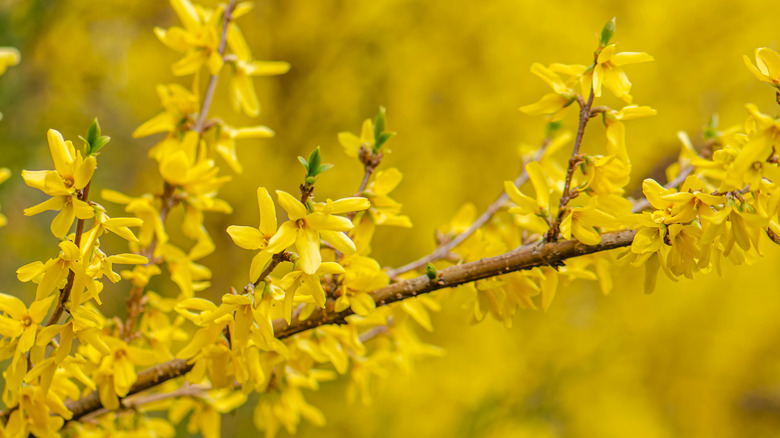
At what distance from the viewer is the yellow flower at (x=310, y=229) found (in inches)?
14.4

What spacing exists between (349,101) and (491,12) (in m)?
0.39

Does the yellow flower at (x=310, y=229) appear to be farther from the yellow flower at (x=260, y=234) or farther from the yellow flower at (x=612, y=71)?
the yellow flower at (x=612, y=71)

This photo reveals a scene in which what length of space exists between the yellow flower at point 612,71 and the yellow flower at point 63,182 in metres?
0.34

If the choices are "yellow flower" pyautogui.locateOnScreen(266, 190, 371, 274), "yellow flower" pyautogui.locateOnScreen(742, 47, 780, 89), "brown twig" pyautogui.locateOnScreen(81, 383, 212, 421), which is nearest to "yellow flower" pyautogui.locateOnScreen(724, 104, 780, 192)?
"yellow flower" pyautogui.locateOnScreen(742, 47, 780, 89)

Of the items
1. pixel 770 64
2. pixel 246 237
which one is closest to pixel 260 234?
pixel 246 237

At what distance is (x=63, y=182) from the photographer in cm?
37

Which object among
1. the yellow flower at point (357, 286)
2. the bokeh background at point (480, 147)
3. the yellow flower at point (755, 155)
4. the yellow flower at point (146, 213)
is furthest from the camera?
the bokeh background at point (480, 147)

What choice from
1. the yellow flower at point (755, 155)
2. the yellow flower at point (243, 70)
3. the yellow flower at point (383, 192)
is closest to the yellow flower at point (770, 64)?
the yellow flower at point (755, 155)

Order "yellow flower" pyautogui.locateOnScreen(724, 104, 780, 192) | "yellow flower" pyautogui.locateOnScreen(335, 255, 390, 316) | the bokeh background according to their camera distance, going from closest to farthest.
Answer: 1. "yellow flower" pyautogui.locateOnScreen(724, 104, 780, 192)
2. "yellow flower" pyautogui.locateOnScreen(335, 255, 390, 316)
3. the bokeh background

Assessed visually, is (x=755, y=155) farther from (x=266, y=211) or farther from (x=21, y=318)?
(x=21, y=318)

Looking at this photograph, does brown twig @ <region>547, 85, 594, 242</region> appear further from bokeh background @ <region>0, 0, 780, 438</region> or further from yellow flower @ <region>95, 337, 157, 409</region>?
bokeh background @ <region>0, 0, 780, 438</region>

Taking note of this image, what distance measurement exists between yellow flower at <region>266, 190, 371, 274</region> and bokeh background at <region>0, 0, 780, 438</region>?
93 centimetres

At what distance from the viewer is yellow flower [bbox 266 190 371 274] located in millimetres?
365

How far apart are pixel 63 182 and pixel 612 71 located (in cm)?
38
